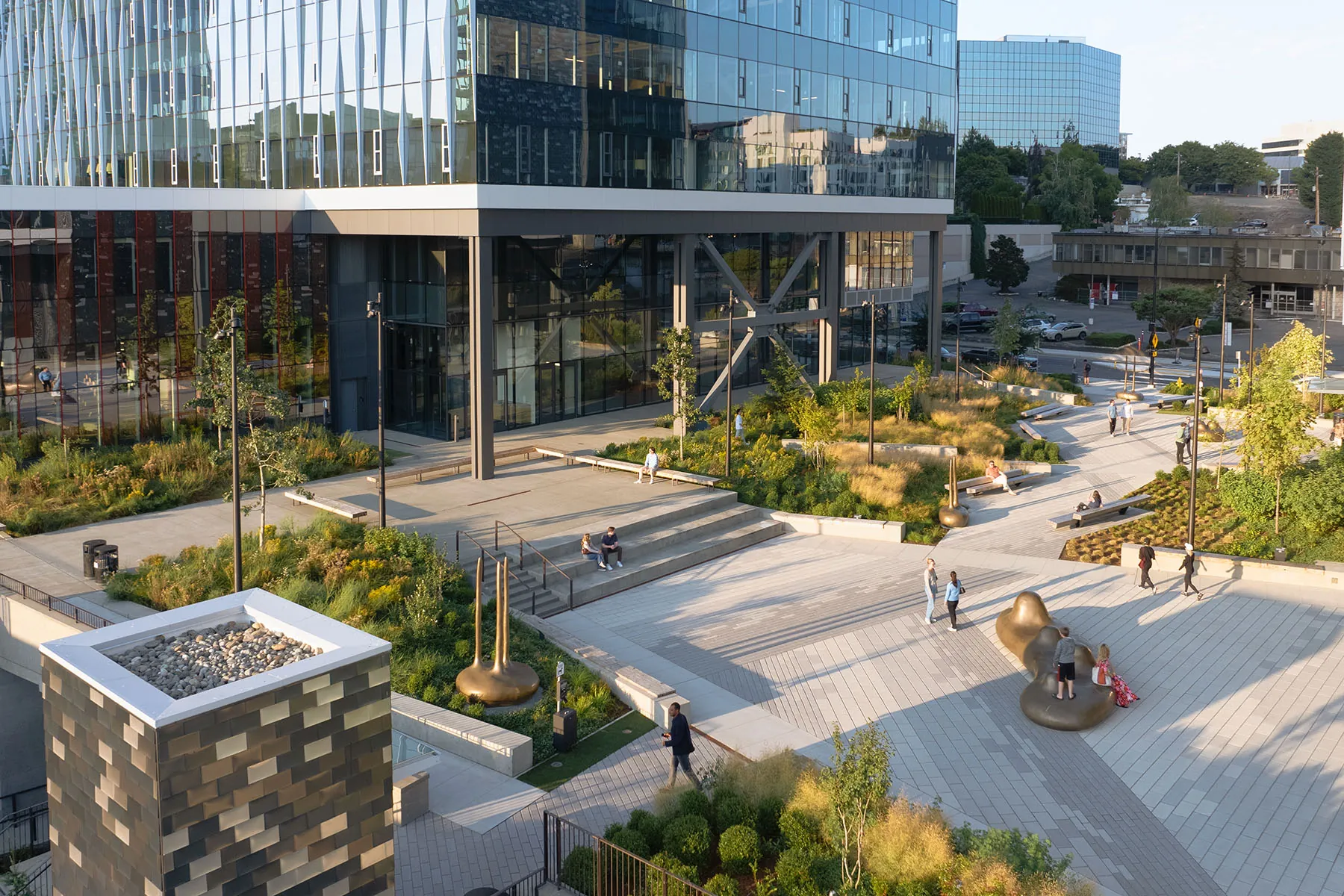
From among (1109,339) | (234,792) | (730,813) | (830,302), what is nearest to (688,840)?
(730,813)

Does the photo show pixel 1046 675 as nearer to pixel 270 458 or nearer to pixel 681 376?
pixel 270 458

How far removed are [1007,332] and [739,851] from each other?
148 ft

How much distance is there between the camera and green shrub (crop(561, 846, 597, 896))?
13992 mm

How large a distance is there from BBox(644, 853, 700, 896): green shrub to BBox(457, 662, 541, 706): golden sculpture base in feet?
20.0

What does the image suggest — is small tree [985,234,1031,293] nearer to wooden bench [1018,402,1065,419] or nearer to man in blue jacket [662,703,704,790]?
wooden bench [1018,402,1065,419]

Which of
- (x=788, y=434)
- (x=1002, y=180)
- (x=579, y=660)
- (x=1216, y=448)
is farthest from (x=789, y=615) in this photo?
(x=1002, y=180)

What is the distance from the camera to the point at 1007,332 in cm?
5638

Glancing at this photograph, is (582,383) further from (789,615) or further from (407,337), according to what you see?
(789,615)

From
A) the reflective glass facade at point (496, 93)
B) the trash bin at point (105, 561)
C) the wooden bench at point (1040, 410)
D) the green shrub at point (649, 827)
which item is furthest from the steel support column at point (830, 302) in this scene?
the green shrub at point (649, 827)

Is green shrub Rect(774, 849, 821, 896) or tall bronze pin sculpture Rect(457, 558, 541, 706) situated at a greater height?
tall bronze pin sculpture Rect(457, 558, 541, 706)

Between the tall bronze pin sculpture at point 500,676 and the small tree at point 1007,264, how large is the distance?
77.5m

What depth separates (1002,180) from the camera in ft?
382

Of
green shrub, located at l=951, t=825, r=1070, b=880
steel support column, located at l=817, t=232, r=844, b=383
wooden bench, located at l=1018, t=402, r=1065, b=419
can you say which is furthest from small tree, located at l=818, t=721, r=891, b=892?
steel support column, located at l=817, t=232, r=844, b=383

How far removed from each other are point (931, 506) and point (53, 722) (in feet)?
80.6
